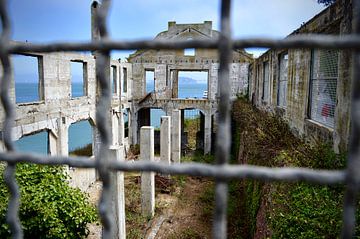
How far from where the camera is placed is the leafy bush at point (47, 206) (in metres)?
5.76

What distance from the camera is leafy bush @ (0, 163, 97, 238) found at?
18.9 feet

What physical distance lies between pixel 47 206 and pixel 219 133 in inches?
241

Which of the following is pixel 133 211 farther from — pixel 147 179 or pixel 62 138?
pixel 62 138

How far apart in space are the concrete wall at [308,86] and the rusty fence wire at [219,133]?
483 centimetres

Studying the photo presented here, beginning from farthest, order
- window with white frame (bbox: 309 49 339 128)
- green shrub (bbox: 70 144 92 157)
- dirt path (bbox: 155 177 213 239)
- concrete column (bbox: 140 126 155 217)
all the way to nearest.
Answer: green shrub (bbox: 70 144 92 157), concrete column (bbox: 140 126 155 217), dirt path (bbox: 155 177 213 239), window with white frame (bbox: 309 49 339 128)

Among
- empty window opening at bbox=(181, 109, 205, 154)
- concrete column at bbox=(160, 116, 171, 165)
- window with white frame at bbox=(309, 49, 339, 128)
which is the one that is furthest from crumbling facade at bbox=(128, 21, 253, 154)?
window with white frame at bbox=(309, 49, 339, 128)

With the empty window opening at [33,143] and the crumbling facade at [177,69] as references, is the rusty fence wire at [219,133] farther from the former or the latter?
the crumbling facade at [177,69]

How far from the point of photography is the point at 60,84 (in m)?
11.4

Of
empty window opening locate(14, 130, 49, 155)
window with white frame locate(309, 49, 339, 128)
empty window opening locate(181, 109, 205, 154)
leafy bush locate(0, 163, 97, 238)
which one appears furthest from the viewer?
empty window opening locate(181, 109, 205, 154)

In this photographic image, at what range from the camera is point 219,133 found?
38.4 inches

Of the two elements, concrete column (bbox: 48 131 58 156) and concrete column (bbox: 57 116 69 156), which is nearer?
concrete column (bbox: 48 131 58 156)

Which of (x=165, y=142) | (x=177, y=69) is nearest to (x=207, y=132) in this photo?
(x=177, y=69)

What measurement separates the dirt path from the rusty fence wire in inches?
331

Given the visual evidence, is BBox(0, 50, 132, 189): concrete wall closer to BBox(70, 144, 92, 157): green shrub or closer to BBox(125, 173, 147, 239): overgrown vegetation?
BBox(125, 173, 147, 239): overgrown vegetation
